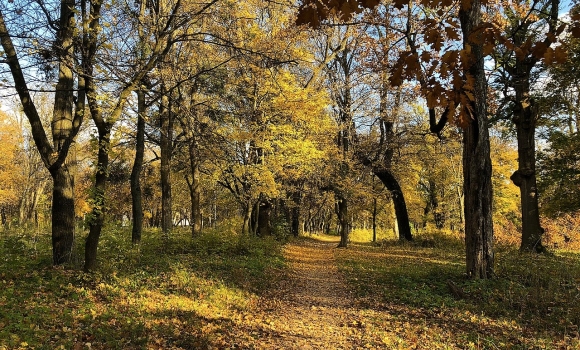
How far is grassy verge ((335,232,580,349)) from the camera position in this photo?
523 cm

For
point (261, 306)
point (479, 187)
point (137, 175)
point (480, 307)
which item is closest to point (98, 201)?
point (261, 306)

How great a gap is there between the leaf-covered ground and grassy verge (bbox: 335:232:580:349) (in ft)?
0.08

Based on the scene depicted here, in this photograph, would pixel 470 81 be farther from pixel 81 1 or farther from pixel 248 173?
pixel 248 173

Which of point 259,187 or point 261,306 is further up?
point 259,187

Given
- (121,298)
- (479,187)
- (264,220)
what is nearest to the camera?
(121,298)

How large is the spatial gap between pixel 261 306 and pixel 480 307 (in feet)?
13.2

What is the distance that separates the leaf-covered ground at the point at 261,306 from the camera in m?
5.14

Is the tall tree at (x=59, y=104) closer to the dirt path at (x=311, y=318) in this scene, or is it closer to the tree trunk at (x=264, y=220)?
the dirt path at (x=311, y=318)

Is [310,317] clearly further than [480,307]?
Yes

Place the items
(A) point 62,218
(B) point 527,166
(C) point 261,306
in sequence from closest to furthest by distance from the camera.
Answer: (C) point 261,306, (A) point 62,218, (B) point 527,166

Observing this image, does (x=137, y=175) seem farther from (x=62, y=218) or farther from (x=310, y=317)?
(x=310, y=317)

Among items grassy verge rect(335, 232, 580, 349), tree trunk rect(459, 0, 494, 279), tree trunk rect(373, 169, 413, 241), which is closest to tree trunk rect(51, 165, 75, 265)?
grassy verge rect(335, 232, 580, 349)

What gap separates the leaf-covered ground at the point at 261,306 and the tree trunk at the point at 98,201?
394mm

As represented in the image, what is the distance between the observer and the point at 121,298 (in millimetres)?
6578
